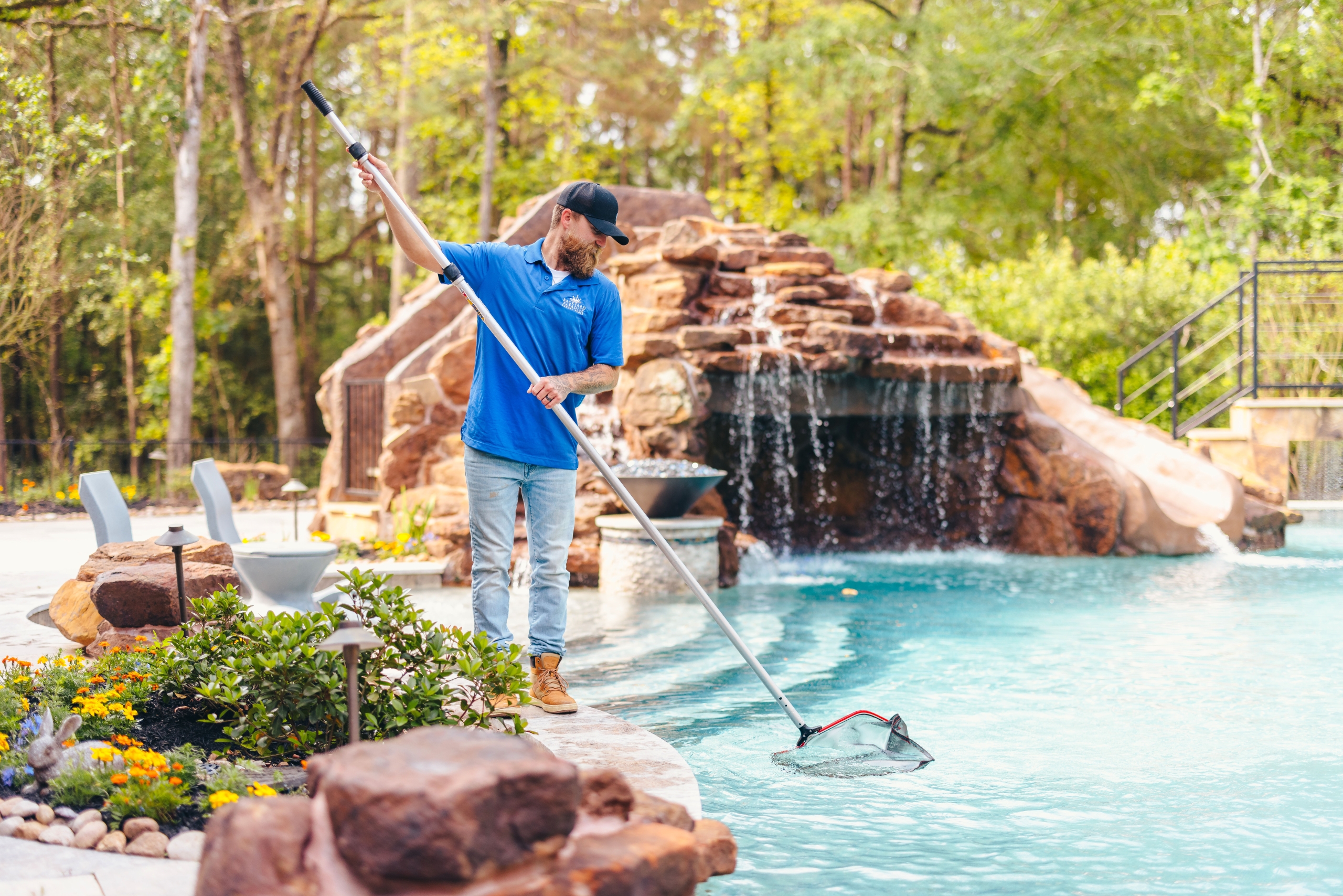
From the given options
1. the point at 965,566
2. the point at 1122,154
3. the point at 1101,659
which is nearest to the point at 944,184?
the point at 1122,154

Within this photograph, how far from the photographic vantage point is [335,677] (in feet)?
8.83

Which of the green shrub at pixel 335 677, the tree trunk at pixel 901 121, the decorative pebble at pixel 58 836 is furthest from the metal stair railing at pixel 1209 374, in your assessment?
the decorative pebble at pixel 58 836

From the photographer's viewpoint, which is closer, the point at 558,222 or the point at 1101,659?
the point at 558,222

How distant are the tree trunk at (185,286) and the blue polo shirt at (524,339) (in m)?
11.5

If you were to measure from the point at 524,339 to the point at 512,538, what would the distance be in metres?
0.62

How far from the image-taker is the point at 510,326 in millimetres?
3396

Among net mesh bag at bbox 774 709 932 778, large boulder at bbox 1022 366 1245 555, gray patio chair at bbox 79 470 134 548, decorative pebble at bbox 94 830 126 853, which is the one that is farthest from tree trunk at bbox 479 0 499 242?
decorative pebble at bbox 94 830 126 853

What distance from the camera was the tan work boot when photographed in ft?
10.9

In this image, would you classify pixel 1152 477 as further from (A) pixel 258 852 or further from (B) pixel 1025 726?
(A) pixel 258 852

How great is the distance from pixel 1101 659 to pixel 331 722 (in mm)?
3568

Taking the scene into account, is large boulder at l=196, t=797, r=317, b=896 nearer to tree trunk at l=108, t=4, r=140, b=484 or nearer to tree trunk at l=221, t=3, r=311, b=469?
tree trunk at l=108, t=4, r=140, b=484

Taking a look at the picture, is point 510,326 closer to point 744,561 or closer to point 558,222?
point 558,222

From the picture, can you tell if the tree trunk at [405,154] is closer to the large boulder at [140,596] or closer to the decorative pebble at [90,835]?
the large boulder at [140,596]

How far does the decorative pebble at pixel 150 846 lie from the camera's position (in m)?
2.17
